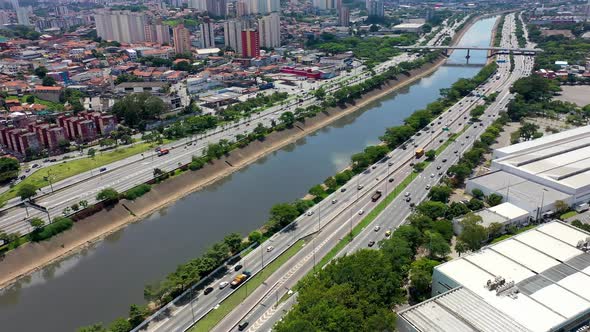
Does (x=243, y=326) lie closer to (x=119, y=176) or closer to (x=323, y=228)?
(x=323, y=228)

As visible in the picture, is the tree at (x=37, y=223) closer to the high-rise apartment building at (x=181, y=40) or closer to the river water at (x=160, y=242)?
the river water at (x=160, y=242)

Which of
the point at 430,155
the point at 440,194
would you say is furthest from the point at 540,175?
the point at 430,155

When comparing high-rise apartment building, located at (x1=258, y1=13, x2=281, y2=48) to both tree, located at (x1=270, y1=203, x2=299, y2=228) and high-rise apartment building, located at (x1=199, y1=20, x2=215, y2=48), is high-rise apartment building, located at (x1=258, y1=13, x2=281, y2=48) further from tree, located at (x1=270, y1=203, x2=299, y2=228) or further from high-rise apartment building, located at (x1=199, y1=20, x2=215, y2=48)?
tree, located at (x1=270, y1=203, x2=299, y2=228)

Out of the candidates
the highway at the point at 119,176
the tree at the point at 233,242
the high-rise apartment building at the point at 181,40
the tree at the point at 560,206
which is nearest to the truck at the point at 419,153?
the tree at the point at 560,206

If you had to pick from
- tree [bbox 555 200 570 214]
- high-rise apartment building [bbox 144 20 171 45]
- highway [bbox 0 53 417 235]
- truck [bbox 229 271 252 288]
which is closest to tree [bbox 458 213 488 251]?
tree [bbox 555 200 570 214]

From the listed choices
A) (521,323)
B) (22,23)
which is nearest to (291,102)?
(521,323)
